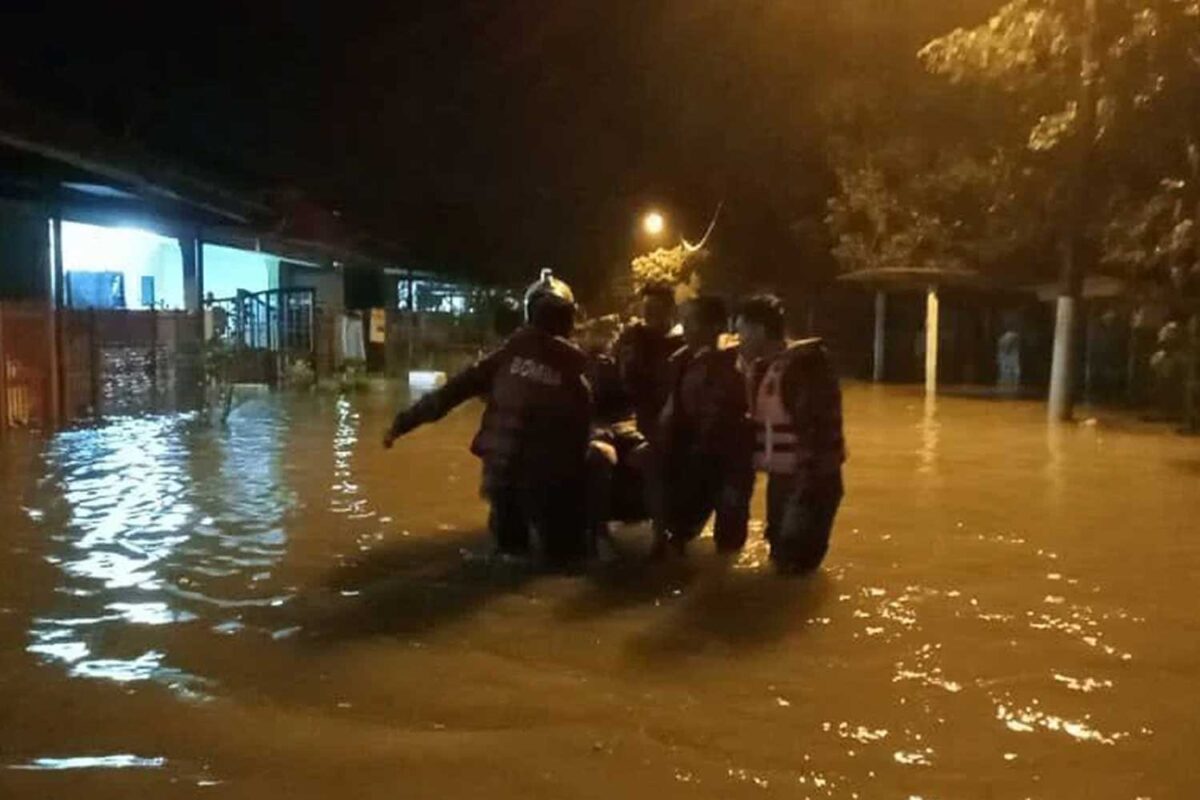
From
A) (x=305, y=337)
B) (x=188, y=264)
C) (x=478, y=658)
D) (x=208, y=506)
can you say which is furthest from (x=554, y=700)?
(x=305, y=337)

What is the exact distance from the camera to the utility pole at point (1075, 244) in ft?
62.5

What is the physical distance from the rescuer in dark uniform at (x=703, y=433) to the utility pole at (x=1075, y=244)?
11.6 meters

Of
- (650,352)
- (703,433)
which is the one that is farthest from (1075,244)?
(703,433)

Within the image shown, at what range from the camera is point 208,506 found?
1163 cm

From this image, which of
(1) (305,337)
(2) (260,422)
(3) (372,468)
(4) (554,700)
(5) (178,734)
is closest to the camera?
(5) (178,734)

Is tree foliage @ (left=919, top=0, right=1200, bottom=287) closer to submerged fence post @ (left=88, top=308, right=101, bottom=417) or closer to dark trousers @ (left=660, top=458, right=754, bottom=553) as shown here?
dark trousers @ (left=660, top=458, right=754, bottom=553)

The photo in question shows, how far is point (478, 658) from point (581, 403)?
2334 mm

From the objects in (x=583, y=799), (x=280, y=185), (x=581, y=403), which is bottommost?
(x=583, y=799)

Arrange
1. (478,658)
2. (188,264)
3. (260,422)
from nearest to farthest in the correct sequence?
(478,658) < (260,422) < (188,264)

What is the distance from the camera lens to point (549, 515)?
8984 millimetres

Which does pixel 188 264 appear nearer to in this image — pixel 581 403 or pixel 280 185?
pixel 280 185

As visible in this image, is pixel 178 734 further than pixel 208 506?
No

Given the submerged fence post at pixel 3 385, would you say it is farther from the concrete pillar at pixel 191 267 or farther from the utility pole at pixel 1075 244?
the utility pole at pixel 1075 244

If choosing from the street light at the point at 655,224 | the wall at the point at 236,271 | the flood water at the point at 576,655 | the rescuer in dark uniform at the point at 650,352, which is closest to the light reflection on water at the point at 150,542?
the flood water at the point at 576,655
